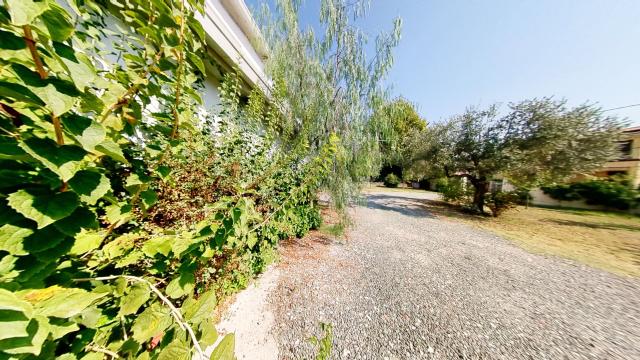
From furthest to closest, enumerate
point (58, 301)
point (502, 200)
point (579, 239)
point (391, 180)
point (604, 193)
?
point (391, 180)
point (604, 193)
point (502, 200)
point (579, 239)
point (58, 301)

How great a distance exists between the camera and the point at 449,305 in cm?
261

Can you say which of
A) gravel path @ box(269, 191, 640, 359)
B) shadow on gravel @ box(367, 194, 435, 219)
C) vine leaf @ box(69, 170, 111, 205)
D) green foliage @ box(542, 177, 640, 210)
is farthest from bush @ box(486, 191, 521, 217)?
vine leaf @ box(69, 170, 111, 205)

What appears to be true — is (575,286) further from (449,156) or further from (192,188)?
(449,156)

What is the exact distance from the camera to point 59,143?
1.40 feet

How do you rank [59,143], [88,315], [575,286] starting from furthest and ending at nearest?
1. [575,286]
2. [88,315]
3. [59,143]

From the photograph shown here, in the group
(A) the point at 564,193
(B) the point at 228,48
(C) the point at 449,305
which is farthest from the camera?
(A) the point at 564,193

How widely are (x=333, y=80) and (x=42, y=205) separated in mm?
4288

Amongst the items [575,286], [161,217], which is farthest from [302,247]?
[575,286]

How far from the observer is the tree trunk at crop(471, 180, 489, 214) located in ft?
30.5

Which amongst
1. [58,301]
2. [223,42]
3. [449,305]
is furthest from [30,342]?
[449,305]

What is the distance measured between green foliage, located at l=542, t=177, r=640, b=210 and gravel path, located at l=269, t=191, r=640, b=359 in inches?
457

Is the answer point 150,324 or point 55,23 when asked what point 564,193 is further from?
point 55,23

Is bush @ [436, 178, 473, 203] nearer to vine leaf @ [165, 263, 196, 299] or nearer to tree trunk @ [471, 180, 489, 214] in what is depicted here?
tree trunk @ [471, 180, 489, 214]

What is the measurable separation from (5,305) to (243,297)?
8.14 ft
